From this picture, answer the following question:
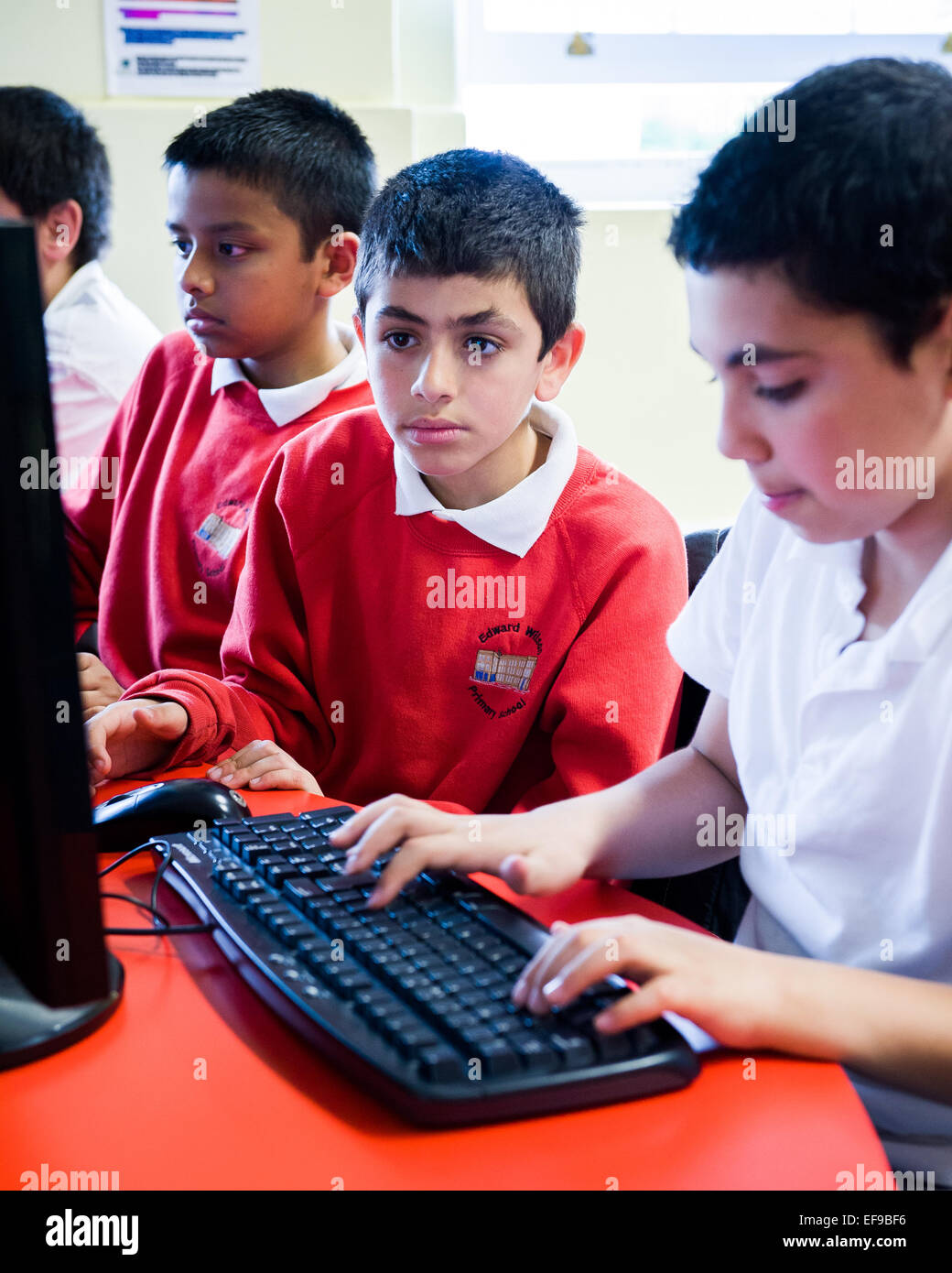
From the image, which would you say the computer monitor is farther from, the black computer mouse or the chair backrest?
the chair backrest

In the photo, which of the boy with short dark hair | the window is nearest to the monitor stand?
the boy with short dark hair

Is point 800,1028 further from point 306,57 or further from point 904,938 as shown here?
point 306,57

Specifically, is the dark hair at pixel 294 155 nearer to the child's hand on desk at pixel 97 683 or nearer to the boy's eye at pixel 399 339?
the boy's eye at pixel 399 339

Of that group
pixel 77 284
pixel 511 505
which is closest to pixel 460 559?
pixel 511 505

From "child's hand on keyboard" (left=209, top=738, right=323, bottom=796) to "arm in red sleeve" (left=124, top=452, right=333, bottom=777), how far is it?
67mm

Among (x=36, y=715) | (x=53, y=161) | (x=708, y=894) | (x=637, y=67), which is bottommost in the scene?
(x=708, y=894)

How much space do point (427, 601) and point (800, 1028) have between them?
2.46 ft

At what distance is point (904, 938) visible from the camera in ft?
2.45

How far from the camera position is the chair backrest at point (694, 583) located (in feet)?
3.98

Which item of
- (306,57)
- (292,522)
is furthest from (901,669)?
(306,57)

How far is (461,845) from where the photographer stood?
73cm

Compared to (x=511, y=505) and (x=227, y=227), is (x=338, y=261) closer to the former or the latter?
(x=227, y=227)

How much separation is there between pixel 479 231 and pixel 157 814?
68 cm

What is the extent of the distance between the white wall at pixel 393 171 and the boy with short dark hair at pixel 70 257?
0.16 ft
